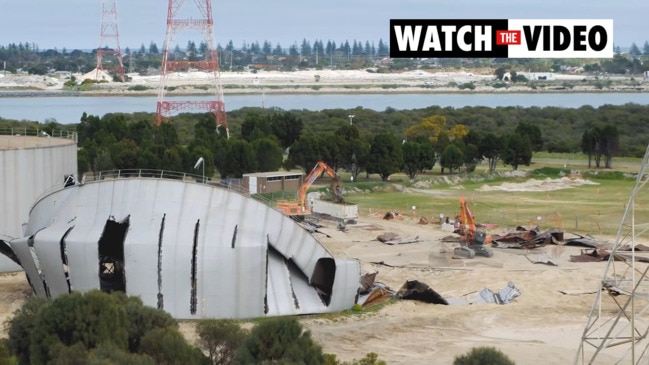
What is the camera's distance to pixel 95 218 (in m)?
35.2

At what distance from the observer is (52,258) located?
114 ft

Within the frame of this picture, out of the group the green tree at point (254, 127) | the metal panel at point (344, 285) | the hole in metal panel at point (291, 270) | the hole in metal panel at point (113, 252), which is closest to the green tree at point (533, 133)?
the green tree at point (254, 127)

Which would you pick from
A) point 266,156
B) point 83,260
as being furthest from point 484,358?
point 266,156

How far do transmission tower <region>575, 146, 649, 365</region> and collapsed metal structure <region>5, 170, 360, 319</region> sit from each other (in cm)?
735

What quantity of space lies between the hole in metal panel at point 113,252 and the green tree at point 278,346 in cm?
942

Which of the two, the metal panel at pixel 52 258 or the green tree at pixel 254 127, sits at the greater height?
the green tree at pixel 254 127

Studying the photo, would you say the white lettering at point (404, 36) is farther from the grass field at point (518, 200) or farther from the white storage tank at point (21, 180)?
the white storage tank at point (21, 180)

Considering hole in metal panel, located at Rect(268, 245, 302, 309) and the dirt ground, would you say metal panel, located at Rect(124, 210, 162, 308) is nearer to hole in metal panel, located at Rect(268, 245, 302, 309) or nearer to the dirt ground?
the dirt ground

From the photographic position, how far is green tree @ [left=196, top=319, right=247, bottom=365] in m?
26.9

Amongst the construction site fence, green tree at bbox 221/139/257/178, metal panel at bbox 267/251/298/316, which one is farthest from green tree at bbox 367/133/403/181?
metal panel at bbox 267/251/298/316

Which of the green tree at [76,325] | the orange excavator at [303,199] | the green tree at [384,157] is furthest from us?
the green tree at [384,157]

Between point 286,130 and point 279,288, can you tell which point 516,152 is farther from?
point 279,288

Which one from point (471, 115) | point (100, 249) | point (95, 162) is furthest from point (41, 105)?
point (100, 249)

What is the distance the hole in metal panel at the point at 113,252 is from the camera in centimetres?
3497
